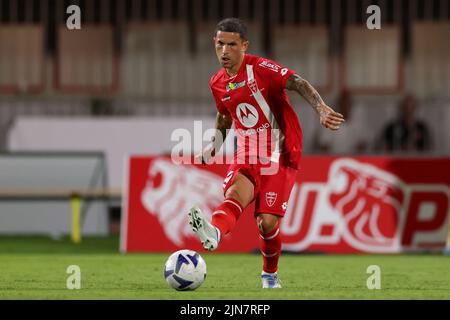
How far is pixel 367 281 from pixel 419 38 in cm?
967

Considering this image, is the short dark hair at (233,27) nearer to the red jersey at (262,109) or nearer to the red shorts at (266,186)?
the red jersey at (262,109)

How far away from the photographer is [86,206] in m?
18.2

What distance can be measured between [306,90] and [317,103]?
24 cm

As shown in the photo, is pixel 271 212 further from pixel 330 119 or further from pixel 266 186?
pixel 330 119

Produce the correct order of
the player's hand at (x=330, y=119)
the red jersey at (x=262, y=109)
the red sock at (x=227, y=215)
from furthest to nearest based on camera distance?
the red jersey at (x=262, y=109), the red sock at (x=227, y=215), the player's hand at (x=330, y=119)

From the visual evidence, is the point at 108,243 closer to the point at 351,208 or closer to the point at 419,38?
the point at 351,208

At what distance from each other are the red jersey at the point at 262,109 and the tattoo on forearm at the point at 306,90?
0.07m

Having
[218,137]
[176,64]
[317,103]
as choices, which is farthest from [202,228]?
[176,64]

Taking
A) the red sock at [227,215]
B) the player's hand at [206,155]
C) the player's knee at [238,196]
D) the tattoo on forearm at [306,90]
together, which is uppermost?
the tattoo on forearm at [306,90]

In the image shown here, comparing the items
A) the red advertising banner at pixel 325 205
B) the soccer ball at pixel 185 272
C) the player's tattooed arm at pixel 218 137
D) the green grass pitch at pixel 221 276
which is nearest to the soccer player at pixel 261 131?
the player's tattooed arm at pixel 218 137

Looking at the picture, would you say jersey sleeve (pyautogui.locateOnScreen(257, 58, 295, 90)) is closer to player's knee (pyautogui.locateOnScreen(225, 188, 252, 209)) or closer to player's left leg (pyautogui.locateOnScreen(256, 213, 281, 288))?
player's knee (pyautogui.locateOnScreen(225, 188, 252, 209))

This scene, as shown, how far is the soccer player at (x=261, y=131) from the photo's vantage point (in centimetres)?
973

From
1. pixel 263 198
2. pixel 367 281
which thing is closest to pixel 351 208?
pixel 367 281
